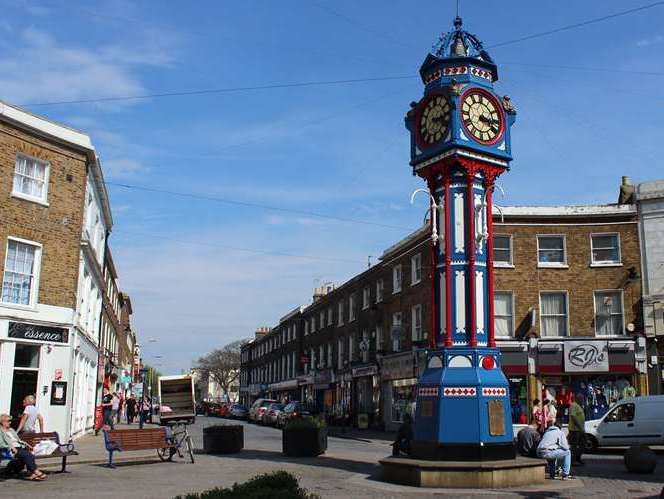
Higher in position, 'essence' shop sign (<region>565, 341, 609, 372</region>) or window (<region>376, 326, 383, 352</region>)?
window (<region>376, 326, 383, 352</region>)

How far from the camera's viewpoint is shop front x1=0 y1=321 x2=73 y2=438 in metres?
21.2

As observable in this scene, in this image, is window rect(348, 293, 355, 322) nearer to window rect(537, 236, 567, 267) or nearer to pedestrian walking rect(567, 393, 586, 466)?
window rect(537, 236, 567, 267)

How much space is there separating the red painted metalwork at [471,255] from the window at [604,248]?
58.4 ft

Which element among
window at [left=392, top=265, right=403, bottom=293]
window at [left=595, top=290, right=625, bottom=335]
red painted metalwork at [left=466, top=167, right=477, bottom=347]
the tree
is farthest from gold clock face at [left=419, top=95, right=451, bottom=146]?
the tree

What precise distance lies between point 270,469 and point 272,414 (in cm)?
2606

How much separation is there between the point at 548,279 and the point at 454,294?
17586 millimetres

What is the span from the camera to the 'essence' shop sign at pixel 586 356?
2962 cm

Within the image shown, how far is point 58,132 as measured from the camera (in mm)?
23328

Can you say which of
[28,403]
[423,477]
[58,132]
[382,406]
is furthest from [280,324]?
[423,477]

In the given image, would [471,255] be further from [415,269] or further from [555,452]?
[415,269]

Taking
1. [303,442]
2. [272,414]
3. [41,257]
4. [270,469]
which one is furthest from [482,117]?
[272,414]

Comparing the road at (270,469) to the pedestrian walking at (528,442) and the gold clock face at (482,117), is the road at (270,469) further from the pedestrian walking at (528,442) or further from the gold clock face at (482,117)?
the gold clock face at (482,117)

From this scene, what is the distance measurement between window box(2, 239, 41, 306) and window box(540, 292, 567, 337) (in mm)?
20330

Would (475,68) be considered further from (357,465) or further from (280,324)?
(280,324)
